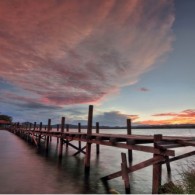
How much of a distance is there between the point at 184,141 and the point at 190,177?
4.23 ft

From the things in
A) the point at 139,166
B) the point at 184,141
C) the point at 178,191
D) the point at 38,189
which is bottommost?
the point at 38,189

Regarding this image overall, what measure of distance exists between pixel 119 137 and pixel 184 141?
3.18 metres

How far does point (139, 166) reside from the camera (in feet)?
27.7

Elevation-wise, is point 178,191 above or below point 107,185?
above

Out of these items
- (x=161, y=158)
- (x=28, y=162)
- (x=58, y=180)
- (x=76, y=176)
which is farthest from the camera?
(x=28, y=162)

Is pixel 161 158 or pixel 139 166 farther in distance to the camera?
pixel 139 166

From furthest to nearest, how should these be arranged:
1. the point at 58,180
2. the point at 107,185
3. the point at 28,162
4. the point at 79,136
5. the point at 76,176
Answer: the point at 28,162
the point at 79,136
the point at 76,176
the point at 58,180
the point at 107,185

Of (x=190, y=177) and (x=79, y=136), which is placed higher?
(x=79, y=136)

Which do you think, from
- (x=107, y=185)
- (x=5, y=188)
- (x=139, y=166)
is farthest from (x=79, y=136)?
(x=139, y=166)

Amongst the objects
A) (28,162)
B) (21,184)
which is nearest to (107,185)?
(21,184)

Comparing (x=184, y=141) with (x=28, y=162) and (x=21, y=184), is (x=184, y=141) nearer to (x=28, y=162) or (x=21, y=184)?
(x=21, y=184)

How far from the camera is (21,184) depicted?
11438 mm

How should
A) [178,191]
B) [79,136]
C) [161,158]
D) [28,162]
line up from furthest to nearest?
[28,162]
[79,136]
[161,158]
[178,191]

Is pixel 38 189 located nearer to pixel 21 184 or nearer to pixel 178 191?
pixel 21 184
